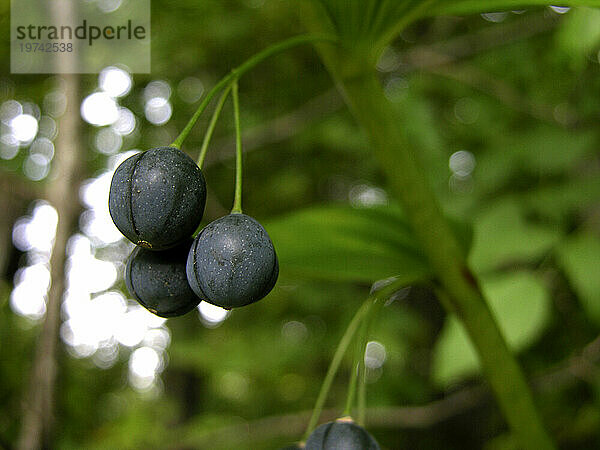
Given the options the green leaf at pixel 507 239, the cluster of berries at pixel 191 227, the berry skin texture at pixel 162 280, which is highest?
the cluster of berries at pixel 191 227

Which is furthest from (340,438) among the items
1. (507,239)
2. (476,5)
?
(507,239)

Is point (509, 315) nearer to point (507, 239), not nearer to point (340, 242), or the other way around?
point (507, 239)

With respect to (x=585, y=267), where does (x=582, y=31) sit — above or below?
above

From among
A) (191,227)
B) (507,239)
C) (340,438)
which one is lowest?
(340,438)

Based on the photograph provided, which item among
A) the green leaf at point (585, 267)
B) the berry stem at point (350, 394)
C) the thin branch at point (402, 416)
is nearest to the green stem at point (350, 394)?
the berry stem at point (350, 394)

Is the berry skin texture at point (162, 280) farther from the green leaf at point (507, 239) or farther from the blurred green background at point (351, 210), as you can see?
the green leaf at point (507, 239)

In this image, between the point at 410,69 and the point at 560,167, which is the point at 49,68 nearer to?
the point at 410,69

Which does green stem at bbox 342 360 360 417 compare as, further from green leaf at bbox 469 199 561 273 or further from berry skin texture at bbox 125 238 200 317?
green leaf at bbox 469 199 561 273

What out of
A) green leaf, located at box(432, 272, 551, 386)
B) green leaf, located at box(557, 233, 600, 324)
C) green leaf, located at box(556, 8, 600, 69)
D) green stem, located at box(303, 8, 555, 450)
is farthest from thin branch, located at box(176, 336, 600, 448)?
green stem, located at box(303, 8, 555, 450)

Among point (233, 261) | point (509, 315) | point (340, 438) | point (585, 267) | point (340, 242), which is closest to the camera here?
point (233, 261)
